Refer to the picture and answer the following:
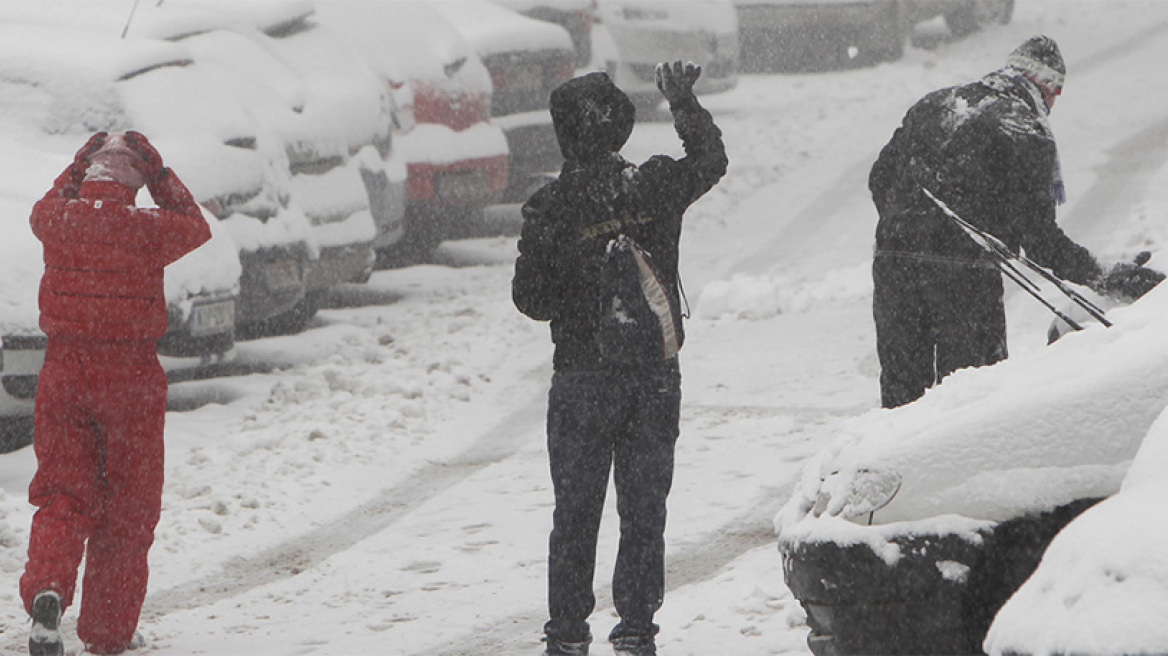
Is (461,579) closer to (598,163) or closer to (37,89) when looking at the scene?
(598,163)

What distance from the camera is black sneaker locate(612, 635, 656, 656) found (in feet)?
15.4

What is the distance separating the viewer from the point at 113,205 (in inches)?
203

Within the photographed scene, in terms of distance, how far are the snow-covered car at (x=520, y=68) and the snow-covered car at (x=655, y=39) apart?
248 centimetres

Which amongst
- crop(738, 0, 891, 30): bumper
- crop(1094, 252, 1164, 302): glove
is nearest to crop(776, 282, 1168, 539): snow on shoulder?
crop(1094, 252, 1164, 302): glove

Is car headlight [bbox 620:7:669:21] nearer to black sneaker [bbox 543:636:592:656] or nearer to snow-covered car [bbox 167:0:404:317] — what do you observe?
snow-covered car [bbox 167:0:404:317]

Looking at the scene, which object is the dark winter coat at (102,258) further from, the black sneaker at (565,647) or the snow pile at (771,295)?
the snow pile at (771,295)

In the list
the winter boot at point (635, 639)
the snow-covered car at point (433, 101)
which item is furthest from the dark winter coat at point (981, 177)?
the snow-covered car at point (433, 101)

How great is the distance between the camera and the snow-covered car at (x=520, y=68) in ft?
41.4

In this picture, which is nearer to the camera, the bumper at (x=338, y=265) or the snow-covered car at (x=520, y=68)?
the bumper at (x=338, y=265)

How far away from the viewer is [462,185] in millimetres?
11305

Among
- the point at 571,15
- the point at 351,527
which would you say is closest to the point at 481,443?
the point at 351,527

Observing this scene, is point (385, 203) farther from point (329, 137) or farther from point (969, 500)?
point (969, 500)

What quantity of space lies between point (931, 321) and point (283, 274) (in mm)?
3811

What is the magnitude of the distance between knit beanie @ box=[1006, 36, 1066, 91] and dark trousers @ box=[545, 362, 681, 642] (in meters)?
1.90
